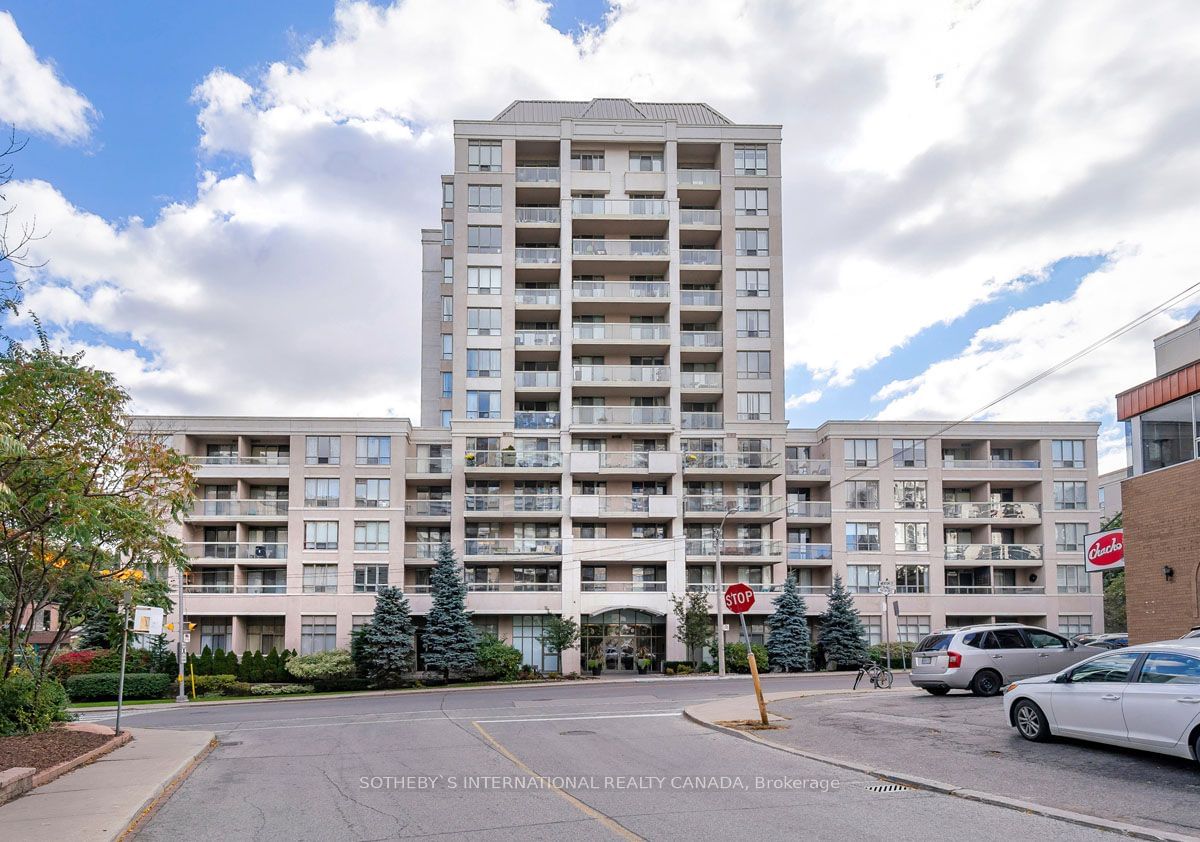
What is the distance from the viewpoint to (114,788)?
14.3 meters

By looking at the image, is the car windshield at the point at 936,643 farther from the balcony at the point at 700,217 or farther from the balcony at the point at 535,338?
the balcony at the point at 700,217

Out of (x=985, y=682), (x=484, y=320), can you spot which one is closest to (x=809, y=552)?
(x=484, y=320)

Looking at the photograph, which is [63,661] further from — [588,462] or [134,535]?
[134,535]

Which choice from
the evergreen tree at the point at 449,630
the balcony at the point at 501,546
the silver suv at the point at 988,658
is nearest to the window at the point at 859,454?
the balcony at the point at 501,546

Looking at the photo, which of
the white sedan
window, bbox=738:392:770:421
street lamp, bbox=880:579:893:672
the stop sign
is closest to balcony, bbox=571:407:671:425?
window, bbox=738:392:770:421

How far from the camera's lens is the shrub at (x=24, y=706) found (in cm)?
1914

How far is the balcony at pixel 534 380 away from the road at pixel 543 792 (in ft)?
118

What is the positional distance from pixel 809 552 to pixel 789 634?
6573mm

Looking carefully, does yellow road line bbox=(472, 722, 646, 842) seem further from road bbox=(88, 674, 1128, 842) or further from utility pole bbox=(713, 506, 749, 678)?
utility pole bbox=(713, 506, 749, 678)

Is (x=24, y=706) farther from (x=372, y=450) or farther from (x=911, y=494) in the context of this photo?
(x=911, y=494)

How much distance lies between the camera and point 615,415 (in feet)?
189

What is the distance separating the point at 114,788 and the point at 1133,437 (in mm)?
22403

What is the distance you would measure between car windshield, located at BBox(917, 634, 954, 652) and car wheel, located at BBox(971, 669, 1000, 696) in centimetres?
92

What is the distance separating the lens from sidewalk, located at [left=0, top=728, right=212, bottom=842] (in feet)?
37.0
